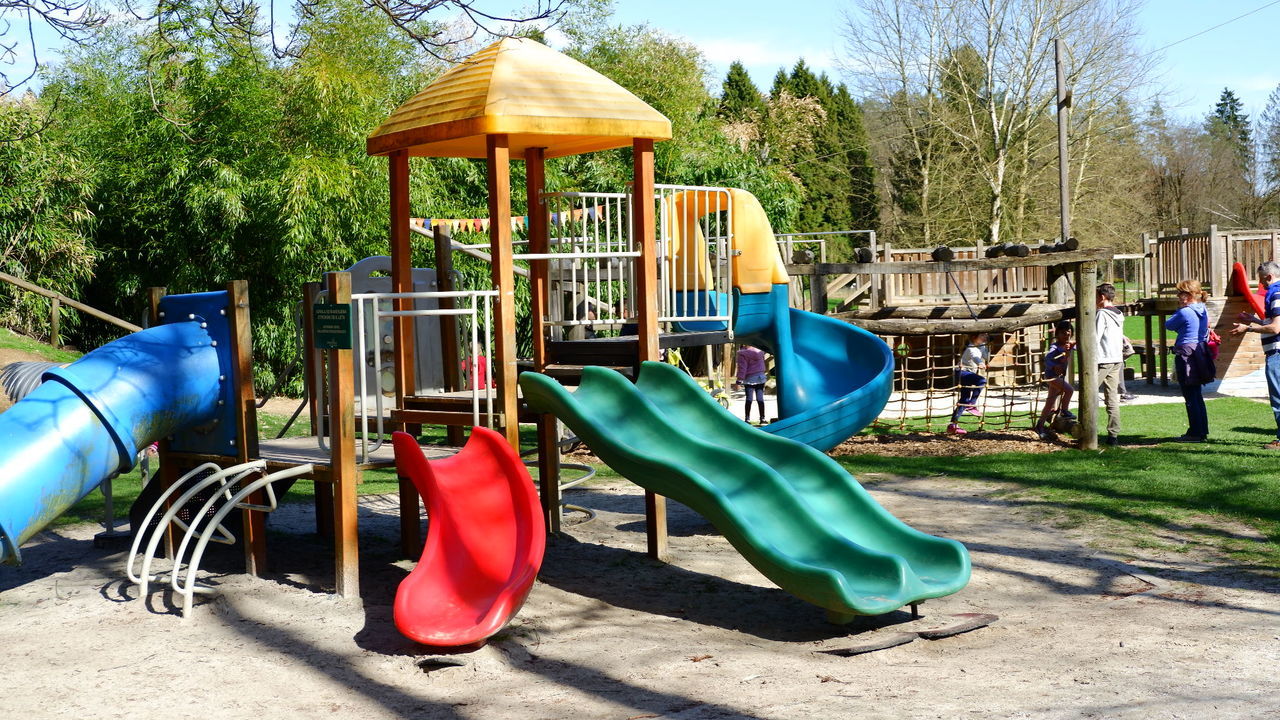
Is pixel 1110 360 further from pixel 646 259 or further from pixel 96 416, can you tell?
pixel 96 416

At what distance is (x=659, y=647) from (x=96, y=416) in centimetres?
332

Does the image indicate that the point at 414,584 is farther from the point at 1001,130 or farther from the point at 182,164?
the point at 1001,130

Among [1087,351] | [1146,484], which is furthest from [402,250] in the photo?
[1087,351]

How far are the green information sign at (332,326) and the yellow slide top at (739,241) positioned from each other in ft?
9.10

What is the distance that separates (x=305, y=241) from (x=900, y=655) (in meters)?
15.2

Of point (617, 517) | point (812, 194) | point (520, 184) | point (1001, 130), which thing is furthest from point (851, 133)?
point (617, 517)

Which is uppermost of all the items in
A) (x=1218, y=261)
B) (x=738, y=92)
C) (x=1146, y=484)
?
(x=738, y=92)

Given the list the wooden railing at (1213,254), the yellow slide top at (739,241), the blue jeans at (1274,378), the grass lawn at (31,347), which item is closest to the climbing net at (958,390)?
the blue jeans at (1274,378)

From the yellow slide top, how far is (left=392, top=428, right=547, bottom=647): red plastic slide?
2591 millimetres

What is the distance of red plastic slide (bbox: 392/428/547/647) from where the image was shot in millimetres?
5387

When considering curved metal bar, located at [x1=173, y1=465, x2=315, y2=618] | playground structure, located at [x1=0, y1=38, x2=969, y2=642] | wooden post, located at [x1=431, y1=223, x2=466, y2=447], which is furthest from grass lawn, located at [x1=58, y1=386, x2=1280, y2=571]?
curved metal bar, located at [x1=173, y1=465, x2=315, y2=618]

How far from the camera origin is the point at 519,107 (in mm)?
6617

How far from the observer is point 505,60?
277 inches

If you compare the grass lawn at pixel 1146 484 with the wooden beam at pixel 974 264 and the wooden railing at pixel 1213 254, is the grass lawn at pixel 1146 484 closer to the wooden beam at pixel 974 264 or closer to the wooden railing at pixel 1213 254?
the wooden beam at pixel 974 264
